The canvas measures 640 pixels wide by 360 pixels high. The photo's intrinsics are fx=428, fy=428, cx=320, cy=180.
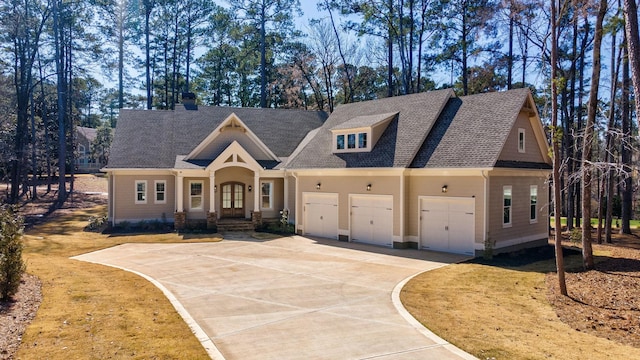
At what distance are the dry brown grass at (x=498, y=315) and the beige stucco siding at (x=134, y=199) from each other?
54.9 ft

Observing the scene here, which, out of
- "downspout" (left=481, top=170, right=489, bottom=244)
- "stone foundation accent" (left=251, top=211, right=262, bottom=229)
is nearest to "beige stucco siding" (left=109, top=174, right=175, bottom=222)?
"stone foundation accent" (left=251, top=211, right=262, bottom=229)

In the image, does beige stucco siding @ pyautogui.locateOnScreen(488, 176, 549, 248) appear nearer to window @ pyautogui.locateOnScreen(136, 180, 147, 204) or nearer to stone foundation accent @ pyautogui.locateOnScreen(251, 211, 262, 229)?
stone foundation accent @ pyautogui.locateOnScreen(251, 211, 262, 229)

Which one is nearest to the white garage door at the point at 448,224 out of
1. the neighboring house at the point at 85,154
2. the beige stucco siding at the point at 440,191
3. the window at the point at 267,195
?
the beige stucco siding at the point at 440,191

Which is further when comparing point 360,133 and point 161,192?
point 161,192

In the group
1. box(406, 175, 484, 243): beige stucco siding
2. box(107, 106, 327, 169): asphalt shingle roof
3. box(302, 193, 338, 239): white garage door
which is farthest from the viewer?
box(107, 106, 327, 169): asphalt shingle roof

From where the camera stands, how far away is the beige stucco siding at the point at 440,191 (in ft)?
51.7

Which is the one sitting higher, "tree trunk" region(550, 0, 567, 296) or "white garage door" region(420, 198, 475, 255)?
"tree trunk" region(550, 0, 567, 296)

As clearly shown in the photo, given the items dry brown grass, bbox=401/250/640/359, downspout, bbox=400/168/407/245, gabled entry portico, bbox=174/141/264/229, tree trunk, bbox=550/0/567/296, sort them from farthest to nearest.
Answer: gabled entry portico, bbox=174/141/264/229 → downspout, bbox=400/168/407/245 → tree trunk, bbox=550/0/567/296 → dry brown grass, bbox=401/250/640/359

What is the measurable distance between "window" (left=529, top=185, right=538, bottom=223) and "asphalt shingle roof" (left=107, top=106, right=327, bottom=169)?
13816 mm

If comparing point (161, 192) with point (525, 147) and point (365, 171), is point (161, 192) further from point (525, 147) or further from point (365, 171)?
point (525, 147)

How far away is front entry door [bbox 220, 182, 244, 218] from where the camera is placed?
81.3 feet

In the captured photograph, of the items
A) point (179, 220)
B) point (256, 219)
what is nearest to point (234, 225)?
point (256, 219)

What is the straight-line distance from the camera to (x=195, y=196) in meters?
24.1

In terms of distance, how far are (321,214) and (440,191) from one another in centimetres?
634
